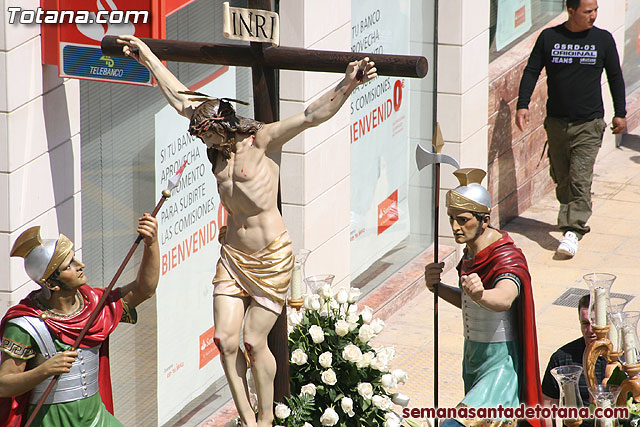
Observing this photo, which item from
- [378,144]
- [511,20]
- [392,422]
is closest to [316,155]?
[378,144]

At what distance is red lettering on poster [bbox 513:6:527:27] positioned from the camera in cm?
1494

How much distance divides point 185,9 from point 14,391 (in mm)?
3695

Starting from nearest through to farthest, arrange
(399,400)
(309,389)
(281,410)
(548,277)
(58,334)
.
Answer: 1. (58,334)
2. (281,410)
3. (309,389)
4. (399,400)
5. (548,277)

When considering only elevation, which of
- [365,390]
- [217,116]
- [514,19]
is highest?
[217,116]

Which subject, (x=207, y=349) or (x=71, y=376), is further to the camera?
(x=207, y=349)

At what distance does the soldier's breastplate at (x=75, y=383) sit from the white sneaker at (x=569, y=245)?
7.48m

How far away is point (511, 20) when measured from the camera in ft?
48.5

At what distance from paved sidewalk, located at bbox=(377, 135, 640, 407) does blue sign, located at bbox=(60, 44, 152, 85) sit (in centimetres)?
367

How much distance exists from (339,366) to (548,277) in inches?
225

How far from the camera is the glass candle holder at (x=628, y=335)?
709cm

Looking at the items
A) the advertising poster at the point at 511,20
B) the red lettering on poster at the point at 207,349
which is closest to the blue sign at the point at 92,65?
the red lettering on poster at the point at 207,349

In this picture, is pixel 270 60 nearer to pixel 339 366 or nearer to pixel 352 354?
pixel 352 354

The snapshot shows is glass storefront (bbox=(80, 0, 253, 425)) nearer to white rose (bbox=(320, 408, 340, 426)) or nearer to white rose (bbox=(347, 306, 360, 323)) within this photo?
white rose (bbox=(347, 306, 360, 323))

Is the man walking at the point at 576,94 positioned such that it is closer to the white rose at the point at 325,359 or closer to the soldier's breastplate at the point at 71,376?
the white rose at the point at 325,359
